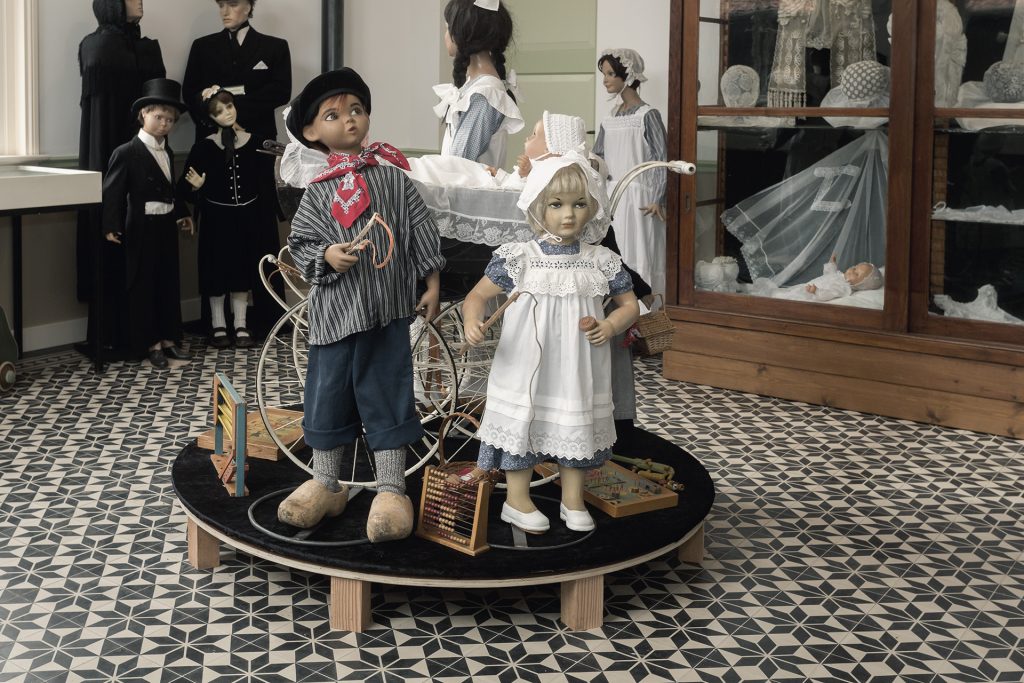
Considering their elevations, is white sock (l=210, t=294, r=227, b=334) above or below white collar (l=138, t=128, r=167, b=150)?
below

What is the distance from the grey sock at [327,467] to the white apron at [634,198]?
310 cm

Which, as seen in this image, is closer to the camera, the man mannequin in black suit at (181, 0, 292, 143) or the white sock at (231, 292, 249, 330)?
the man mannequin in black suit at (181, 0, 292, 143)

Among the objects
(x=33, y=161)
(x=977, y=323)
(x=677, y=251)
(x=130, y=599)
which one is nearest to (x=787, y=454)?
(x=977, y=323)

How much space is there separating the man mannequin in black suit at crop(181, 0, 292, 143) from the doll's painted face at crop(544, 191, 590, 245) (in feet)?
11.6

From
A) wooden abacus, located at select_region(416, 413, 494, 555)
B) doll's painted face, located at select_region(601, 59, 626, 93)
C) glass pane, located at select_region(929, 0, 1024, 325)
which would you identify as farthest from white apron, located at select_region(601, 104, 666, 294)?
wooden abacus, located at select_region(416, 413, 494, 555)

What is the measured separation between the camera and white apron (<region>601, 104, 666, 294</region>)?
602 centimetres

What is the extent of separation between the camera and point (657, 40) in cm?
639

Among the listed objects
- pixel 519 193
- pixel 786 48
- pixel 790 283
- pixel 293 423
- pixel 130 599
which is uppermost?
Result: pixel 786 48

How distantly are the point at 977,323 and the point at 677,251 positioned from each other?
1.39 meters

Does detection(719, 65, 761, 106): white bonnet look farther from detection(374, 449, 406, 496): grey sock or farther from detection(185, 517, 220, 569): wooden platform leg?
detection(185, 517, 220, 569): wooden platform leg

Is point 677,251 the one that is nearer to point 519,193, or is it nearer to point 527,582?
point 519,193

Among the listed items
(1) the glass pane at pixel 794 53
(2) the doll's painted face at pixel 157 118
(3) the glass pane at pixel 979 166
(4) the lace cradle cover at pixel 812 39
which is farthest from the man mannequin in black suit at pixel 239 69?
(3) the glass pane at pixel 979 166

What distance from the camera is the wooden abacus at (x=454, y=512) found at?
9.82ft

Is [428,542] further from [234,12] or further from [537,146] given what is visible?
[234,12]
